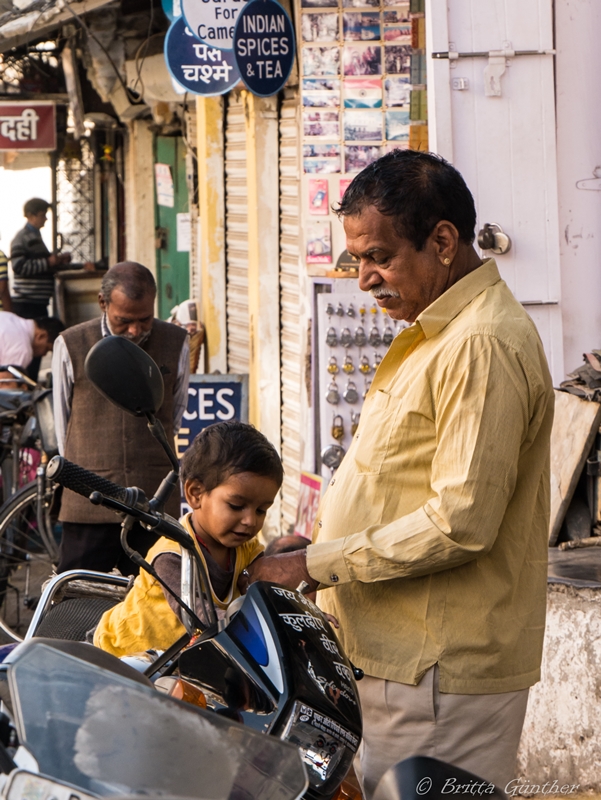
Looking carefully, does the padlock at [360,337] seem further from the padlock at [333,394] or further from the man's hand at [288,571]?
the man's hand at [288,571]

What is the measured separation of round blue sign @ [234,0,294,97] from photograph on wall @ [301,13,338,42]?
19cm

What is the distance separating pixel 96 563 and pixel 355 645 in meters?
2.42

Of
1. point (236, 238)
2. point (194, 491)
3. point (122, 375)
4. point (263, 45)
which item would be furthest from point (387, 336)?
point (122, 375)

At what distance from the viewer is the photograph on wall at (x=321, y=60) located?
588cm

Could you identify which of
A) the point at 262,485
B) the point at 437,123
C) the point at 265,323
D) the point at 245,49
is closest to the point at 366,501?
the point at 262,485

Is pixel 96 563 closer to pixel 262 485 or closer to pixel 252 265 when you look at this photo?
pixel 262 485

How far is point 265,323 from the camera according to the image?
7.23 meters

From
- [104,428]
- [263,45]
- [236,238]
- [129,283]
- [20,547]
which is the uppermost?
[263,45]

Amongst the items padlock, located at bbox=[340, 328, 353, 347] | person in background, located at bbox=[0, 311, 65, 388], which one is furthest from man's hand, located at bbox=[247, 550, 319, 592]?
person in background, located at bbox=[0, 311, 65, 388]

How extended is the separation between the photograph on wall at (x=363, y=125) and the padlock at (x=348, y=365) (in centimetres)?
132

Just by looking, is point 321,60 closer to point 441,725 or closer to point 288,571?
point 288,571

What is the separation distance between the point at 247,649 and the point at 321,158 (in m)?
4.71

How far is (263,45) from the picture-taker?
6.05m

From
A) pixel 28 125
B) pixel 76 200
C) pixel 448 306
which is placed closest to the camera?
pixel 448 306
